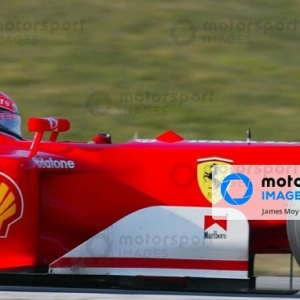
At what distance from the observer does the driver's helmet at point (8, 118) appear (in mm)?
5977

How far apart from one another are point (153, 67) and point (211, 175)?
655 cm

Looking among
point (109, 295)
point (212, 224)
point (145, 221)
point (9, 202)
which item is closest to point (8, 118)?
point (9, 202)

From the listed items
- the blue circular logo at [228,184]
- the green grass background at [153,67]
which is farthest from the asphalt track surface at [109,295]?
the green grass background at [153,67]

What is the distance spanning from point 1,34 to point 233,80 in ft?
13.0

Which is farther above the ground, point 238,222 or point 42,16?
point 42,16

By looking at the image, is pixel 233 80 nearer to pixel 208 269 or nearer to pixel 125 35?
pixel 125 35

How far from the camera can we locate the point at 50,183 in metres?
5.57

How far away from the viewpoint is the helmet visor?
597 centimetres

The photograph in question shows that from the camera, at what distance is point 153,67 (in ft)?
39.2

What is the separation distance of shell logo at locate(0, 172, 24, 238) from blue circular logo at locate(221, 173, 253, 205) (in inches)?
53.0

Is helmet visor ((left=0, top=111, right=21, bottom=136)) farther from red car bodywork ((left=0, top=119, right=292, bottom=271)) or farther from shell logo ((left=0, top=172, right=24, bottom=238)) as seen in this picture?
shell logo ((left=0, top=172, right=24, bottom=238))

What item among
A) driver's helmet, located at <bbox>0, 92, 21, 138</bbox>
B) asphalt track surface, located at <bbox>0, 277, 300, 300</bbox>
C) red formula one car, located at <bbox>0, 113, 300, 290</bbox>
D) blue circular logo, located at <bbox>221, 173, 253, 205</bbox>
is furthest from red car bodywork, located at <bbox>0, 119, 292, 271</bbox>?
driver's helmet, located at <bbox>0, 92, 21, 138</bbox>

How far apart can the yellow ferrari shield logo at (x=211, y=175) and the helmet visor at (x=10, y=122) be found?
142 cm

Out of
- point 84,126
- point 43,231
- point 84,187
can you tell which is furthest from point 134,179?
point 84,126
